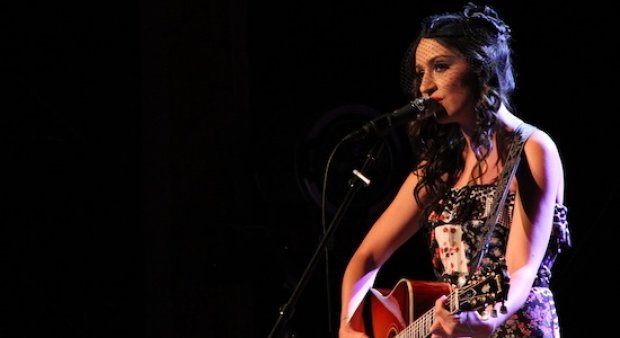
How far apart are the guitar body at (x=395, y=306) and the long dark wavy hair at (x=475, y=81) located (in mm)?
335

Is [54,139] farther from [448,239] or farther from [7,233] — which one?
[448,239]

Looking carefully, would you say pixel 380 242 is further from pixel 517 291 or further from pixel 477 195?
pixel 517 291

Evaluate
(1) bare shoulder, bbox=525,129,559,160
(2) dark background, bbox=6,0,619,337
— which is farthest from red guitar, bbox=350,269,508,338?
(2) dark background, bbox=6,0,619,337

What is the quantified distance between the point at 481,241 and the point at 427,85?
495mm

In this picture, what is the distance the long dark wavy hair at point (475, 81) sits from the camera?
8.68 feet

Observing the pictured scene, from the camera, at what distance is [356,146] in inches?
112

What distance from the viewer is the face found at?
264cm

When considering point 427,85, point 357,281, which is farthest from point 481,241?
point 357,281

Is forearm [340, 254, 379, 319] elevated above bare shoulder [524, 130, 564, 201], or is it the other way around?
bare shoulder [524, 130, 564, 201]

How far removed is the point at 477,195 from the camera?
2.66 m

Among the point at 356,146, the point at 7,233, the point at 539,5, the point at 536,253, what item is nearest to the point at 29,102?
the point at 7,233

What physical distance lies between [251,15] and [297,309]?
150cm

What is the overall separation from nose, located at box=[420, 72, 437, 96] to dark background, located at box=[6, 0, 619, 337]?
1.28 metres

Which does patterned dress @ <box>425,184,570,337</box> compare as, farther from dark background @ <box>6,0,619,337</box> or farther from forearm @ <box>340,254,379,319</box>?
dark background @ <box>6,0,619,337</box>
